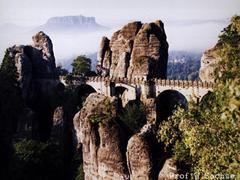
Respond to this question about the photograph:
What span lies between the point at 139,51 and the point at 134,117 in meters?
12.8

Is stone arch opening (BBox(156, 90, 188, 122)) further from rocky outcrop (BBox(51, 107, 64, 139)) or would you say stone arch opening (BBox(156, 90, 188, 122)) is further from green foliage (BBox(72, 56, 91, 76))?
green foliage (BBox(72, 56, 91, 76))

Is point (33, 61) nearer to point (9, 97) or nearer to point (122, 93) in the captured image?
point (9, 97)

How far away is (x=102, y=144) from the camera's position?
26.9 meters

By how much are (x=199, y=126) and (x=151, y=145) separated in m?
9.26

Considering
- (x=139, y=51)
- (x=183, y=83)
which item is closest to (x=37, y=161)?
(x=183, y=83)

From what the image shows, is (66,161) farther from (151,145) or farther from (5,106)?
(151,145)

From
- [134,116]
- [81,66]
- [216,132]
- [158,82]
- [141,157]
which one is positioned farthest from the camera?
[81,66]

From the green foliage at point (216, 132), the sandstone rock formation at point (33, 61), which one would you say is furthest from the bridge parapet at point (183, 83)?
the green foliage at point (216, 132)

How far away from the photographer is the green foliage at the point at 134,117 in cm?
3438

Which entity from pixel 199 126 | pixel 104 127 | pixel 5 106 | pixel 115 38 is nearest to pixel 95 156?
pixel 104 127

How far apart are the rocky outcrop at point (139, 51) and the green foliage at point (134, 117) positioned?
18.1 ft

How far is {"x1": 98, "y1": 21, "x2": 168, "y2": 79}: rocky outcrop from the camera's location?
4691 cm

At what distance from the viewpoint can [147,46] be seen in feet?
158

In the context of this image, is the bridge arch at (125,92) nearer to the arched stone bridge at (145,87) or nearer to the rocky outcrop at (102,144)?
the arched stone bridge at (145,87)
